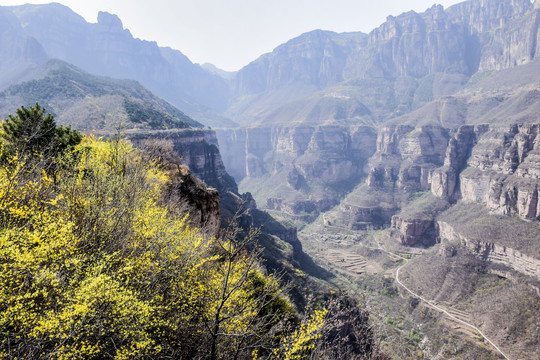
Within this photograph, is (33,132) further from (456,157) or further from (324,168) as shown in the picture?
(324,168)

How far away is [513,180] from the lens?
246 feet

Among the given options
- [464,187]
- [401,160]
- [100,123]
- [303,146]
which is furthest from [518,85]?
[100,123]

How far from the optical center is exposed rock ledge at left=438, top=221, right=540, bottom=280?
2131 inches

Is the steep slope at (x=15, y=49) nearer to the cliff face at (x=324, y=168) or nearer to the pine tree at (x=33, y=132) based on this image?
the cliff face at (x=324, y=168)

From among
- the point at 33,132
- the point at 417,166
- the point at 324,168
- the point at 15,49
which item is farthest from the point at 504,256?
the point at 15,49

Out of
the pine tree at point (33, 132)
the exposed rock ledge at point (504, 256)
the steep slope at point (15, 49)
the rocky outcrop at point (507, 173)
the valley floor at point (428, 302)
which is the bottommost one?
the valley floor at point (428, 302)

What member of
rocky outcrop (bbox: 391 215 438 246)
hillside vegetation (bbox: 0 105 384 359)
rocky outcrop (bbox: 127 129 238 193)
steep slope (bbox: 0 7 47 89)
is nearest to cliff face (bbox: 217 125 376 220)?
rocky outcrop (bbox: 391 215 438 246)

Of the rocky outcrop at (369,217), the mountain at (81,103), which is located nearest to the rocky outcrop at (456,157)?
the rocky outcrop at (369,217)

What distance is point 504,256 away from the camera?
59.9 meters

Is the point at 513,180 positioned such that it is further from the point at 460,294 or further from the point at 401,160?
the point at 401,160

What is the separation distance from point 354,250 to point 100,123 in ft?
308

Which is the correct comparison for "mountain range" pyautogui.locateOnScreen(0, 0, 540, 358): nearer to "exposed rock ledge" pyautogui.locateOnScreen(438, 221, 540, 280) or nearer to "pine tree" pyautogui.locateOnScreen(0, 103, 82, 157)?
"exposed rock ledge" pyautogui.locateOnScreen(438, 221, 540, 280)

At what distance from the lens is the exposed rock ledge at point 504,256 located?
54.1 m

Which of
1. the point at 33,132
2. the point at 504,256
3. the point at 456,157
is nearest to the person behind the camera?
the point at 33,132
